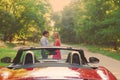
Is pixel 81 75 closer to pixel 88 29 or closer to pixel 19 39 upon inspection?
pixel 88 29

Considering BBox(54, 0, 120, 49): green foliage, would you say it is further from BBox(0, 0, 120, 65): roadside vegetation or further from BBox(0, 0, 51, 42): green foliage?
BBox(0, 0, 51, 42): green foliage

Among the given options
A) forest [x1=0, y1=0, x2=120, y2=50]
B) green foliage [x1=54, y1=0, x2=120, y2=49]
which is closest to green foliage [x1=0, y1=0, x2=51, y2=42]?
forest [x1=0, y1=0, x2=120, y2=50]

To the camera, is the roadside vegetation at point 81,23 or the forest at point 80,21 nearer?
the roadside vegetation at point 81,23

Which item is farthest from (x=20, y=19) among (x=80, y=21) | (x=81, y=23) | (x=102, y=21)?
(x=102, y=21)

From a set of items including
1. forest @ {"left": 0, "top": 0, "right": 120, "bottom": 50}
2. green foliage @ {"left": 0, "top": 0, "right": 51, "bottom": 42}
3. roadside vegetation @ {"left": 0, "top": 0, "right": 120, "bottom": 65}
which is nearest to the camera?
roadside vegetation @ {"left": 0, "top": 0, "right": 120, "bottom": 65}

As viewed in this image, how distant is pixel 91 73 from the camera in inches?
212

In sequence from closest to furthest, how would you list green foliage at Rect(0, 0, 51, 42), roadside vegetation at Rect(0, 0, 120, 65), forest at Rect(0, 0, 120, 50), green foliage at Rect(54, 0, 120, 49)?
green foliage at Rect(54, 0, 120, 49) → roadside vegetation at Rect(0, 0, 120, 65) → forest at Rect(0, 0, 120, 50) → green foliage at Rect(0, 0, 51, 42)

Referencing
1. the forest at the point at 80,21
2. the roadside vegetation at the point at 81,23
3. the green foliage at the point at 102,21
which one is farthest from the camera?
the forest at the point at 80,21

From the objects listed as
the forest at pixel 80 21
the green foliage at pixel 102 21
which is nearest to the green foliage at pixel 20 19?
the forest at pixel 80 21

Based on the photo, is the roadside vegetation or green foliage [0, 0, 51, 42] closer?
the roadside vegetation

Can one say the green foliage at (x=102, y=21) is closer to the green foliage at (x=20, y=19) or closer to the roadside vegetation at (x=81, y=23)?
the roadside vegetation at (x=81, y=23)

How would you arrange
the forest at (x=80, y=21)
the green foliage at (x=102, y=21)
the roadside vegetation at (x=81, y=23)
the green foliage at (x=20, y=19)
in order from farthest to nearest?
the green foliage at (x=20, y=19)
the forest at (x=80, y=21)
the roadside vegetation at (x=81, y=23)
the green foliage at (x=102, y=21)

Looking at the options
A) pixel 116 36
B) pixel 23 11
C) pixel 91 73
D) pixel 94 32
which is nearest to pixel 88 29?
pixel 94 32

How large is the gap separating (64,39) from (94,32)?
60294 millimetres
